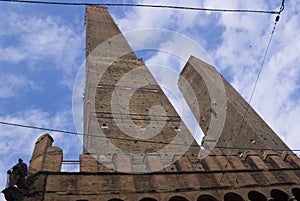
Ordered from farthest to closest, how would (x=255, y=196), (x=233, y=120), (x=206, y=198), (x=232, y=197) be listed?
(x=233, y=120)
(x=255, y=196)
(x=232, y=197)
(x=206, y=198)

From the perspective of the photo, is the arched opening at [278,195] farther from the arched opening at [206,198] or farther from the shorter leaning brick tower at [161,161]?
the arched opening at [206,198]

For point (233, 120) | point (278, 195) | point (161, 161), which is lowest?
point (278, 195)

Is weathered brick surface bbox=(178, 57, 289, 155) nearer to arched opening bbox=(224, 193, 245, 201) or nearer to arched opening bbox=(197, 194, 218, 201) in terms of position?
arched opening bbox=(224, 193, 245, 201)

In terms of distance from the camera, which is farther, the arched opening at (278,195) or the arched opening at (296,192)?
the arched opening at (296,192)

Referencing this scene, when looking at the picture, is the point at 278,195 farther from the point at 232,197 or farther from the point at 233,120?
the point at 233,120

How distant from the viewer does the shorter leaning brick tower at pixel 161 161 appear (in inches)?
276

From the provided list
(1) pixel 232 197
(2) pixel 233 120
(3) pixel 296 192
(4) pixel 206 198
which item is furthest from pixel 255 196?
(2) pixel 233 120

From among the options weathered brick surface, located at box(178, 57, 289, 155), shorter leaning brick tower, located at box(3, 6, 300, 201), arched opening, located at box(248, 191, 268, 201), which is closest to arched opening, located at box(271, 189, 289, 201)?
shorter leaning brick tower, located at box(3, 6, 300, 201)

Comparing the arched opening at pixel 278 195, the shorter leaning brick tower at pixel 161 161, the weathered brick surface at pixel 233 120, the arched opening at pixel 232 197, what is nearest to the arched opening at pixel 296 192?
the shorter leaning brick tower at pixel 161 161

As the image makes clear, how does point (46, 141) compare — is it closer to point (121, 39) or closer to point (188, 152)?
point (188, 152)

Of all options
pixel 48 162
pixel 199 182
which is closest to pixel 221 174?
pixel 199 182

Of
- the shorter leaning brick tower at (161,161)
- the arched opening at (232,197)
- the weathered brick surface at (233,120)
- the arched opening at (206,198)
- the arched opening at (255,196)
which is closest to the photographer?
the shorter leaning brick tower at (161,161)

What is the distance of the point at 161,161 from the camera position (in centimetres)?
843

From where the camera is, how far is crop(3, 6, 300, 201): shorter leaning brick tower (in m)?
7.02
